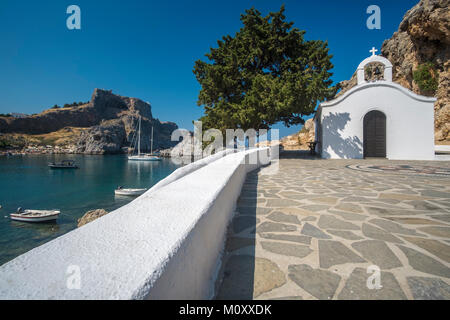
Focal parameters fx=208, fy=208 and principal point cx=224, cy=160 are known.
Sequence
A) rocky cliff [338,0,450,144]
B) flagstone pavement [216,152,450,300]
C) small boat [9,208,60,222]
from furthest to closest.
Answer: rocky cliff [338,0,450,144] < small boat [9,208,60,222] < flagstone pavement [216,152,450,300]

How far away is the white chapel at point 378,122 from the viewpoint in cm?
1293

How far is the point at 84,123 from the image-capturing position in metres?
124

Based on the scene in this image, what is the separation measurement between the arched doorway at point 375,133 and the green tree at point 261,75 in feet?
10.2

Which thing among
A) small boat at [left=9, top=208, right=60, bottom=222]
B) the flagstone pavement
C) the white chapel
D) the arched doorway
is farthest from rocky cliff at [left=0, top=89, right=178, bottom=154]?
the flagstone pavement

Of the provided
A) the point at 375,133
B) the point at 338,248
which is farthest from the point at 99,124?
the point at 338,248

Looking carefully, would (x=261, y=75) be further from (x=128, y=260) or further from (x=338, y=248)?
(x=128, y=260)

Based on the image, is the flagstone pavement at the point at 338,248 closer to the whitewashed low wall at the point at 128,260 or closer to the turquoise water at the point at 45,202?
the whitewashed low wall at the point at 128,260

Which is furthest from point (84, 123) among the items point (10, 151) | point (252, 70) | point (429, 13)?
point (429, 13)

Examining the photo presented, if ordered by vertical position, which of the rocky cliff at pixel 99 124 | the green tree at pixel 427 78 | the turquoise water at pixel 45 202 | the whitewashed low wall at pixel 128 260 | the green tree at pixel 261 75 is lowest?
the turquoise water at pixel 45 202

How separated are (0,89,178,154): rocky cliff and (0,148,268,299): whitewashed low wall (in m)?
112

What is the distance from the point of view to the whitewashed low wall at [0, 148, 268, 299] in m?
0.75

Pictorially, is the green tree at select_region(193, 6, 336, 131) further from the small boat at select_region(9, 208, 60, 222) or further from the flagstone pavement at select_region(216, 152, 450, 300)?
the small boat at select_region(9, 208, 60, 222)

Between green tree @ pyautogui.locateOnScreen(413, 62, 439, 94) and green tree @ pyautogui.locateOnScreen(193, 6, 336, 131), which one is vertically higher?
green tree @ pyautogui.locateOnScreen(413, 62, 439, 94)

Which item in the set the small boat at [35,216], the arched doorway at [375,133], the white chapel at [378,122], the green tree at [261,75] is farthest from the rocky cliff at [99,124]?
the arched doorway at [375,133]
